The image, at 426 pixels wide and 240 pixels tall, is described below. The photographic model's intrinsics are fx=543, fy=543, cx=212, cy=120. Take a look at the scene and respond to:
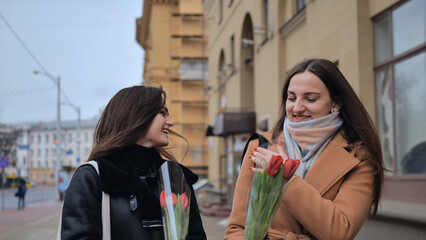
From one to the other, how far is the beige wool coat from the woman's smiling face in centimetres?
18

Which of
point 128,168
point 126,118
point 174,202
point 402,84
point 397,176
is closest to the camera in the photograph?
point 174,202

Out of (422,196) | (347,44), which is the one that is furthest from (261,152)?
(347,44)

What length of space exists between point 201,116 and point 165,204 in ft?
132

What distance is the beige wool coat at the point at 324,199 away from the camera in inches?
90.8

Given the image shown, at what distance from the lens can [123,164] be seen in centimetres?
268

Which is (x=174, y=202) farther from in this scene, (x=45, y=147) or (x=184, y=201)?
(x=45, y=147)

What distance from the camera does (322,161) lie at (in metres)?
2.55

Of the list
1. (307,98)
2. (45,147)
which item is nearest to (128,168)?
(307,98)

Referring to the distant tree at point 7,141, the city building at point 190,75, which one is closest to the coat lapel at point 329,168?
the city building at point 190,75

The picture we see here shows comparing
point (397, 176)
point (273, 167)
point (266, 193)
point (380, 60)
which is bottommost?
point (397, 176)

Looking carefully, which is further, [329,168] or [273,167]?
[329,168]

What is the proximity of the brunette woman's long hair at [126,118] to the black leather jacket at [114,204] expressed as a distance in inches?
3.6

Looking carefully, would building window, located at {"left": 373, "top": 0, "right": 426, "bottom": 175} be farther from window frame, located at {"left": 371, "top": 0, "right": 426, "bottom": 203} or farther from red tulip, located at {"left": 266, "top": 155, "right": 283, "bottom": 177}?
red tulip, located at {"left": 266, "top": 155, "right": 283, "bottom": 177}

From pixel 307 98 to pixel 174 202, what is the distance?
32.4 inches
